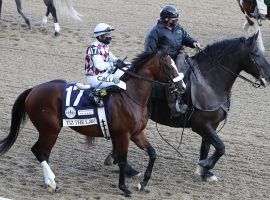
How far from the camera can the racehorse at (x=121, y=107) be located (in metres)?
7.17

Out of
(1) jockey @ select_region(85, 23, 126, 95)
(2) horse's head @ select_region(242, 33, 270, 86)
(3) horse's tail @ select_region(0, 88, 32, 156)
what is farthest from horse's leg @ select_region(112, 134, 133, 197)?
(2) horse's head @ select_region(242, 33, 270, 86)

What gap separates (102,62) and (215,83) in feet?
5.06

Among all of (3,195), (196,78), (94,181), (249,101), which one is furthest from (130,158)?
(249,101)

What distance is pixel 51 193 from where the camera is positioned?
7.23 meters

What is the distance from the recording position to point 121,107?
7.19 metres

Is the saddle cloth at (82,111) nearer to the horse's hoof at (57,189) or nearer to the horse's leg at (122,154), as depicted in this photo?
the horse's leg at (122,154)

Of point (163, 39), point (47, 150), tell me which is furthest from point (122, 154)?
point (163, 39)

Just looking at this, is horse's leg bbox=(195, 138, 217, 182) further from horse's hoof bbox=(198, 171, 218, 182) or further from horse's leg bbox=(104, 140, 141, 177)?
horse's leg bbox=(104, 140, 141, 177)

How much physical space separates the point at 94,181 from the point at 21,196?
100 cm

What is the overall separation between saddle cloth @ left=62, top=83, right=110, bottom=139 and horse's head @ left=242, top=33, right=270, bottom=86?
1823 millimetres

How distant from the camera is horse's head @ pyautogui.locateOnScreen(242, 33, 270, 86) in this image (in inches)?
300

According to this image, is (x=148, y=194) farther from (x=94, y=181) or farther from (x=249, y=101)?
(x=249, y=101)

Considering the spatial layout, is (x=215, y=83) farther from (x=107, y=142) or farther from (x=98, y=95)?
(x=107, y=142)

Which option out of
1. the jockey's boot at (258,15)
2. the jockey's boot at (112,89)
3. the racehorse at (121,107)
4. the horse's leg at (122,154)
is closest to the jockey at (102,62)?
the jockey's boot at (112,89)
